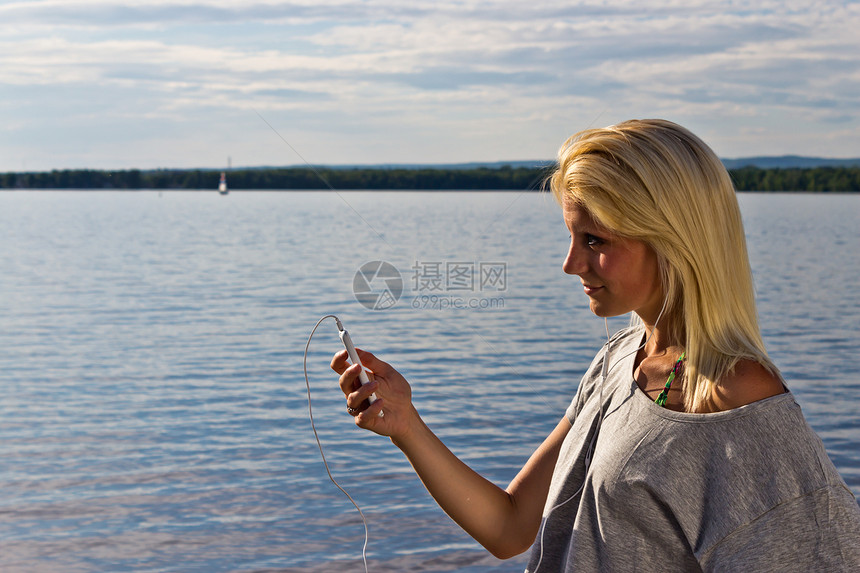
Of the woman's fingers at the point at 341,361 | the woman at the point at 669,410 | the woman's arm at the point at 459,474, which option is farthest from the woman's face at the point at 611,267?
the woman's fingers at the point at 341,361

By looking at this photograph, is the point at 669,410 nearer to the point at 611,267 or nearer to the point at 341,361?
the point at 611,267

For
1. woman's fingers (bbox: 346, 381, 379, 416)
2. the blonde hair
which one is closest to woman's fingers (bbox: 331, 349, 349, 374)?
woman's fingers (bbox: 346, 381, 379, 416)

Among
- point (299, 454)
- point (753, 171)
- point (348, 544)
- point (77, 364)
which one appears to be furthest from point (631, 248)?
point (753, 171)

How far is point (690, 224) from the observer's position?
1666 mm

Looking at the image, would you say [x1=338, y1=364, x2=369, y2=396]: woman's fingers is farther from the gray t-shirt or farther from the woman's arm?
the gray t-shirt

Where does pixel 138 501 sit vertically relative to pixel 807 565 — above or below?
below

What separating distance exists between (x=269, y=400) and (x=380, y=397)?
27.3ft

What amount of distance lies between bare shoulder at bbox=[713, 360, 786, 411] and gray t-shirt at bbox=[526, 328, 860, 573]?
26mm

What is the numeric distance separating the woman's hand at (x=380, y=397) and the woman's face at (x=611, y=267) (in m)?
0.45

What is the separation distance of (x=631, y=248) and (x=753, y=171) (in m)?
66.5

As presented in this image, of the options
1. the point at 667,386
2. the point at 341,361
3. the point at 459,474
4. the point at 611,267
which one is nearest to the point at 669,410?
the point at 667,386

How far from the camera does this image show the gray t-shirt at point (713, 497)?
4.80 feet

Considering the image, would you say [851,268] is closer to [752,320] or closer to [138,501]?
[138,501]

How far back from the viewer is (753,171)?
63.5 metres
